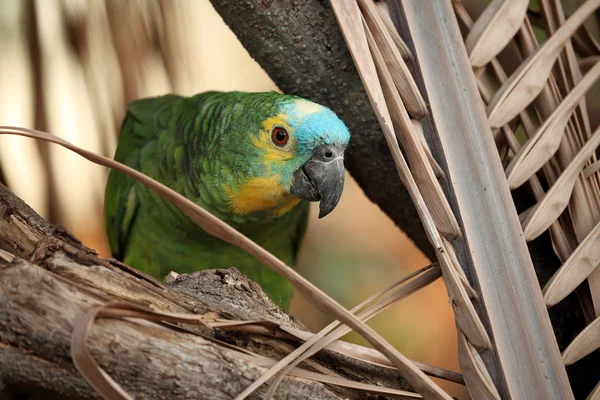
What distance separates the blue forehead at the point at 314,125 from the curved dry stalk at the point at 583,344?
0.49m

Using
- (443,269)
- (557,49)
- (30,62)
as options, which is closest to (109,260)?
(443,269)

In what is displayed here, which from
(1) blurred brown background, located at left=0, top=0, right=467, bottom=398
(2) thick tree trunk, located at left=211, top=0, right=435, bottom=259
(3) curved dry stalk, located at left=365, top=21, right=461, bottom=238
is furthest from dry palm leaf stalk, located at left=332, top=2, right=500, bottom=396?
(1) blurred brown background, located at left=0, top=0, right=467, bottom=398

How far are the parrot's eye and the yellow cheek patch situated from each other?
0.21 feet

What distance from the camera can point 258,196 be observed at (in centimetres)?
107

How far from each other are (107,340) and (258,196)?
2.06ft

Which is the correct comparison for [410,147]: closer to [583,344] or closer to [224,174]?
[583,344]

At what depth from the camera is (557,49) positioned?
30.1 inches

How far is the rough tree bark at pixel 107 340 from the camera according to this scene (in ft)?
1.47

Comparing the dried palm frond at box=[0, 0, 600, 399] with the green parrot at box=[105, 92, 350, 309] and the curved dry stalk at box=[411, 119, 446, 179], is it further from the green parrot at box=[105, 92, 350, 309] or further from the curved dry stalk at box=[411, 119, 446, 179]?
the green parrot at box=[105, 92, 350, 309]

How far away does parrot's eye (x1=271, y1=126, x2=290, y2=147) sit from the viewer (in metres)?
1.01

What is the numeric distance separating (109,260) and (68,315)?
95 millimetres

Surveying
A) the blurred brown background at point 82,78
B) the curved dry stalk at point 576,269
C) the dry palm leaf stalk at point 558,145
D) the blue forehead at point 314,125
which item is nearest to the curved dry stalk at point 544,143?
the dry palm leaf stalk at point 558,145

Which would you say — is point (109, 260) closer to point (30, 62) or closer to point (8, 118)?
point (30, 62)

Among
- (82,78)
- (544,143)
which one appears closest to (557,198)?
(544,143)
